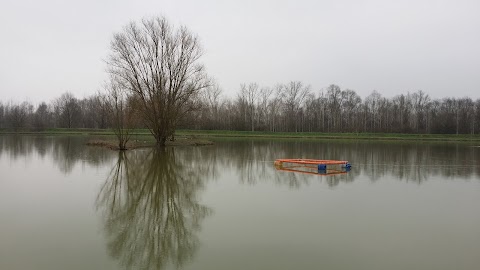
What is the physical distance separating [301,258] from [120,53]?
30.1 meters

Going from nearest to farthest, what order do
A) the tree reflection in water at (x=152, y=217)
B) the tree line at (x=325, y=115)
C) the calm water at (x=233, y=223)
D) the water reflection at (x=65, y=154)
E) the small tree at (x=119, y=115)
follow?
the calm water at (x=233, y=223) < the tree reflection in water at (x=152, y=217) < the water reflection at (x=65, y=154) < the small tree at (x=119, y=115) < the tree line at (x=325, y=115)

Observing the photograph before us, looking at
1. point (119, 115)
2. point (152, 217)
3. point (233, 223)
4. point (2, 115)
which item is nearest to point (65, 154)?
point (119, 115)

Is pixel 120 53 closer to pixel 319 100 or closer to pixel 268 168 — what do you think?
pixel 268 168

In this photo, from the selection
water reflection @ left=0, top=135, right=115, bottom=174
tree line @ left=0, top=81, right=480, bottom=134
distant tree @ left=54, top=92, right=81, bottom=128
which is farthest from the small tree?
distant tree @ left=54, top=92, right=81, bottom=128

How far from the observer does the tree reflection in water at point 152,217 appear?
535 cm

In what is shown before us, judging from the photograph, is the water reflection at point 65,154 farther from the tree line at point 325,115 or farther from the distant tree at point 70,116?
the distant tree at point 70,116

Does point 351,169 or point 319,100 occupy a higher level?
point 319,100

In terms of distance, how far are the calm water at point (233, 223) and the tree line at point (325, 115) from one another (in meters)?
57.3

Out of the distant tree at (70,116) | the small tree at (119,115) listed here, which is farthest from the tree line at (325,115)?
the small tree at (119,115)

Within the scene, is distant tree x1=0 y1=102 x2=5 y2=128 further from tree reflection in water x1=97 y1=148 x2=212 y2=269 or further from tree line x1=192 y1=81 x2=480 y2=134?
tree reflection in water x1=97 y1=148 x2=212 y2=269

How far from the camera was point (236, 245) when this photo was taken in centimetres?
576

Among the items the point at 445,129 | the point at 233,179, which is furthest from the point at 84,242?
the point at 445,129

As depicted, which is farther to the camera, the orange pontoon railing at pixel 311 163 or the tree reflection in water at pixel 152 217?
the orange pontoon railing at pixel 311 163

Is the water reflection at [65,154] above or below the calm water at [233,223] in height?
above
